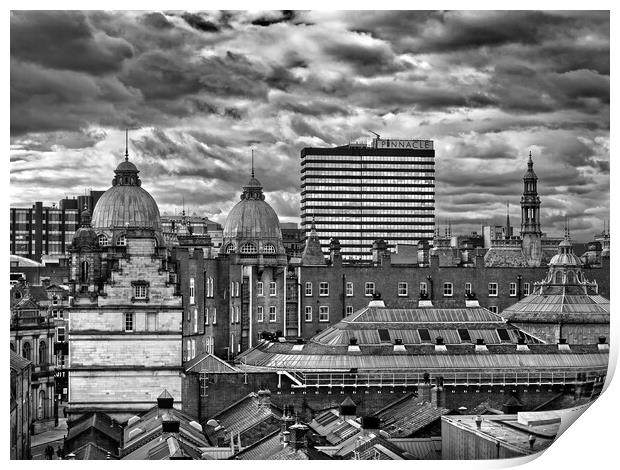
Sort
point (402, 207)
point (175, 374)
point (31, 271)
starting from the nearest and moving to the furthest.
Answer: point (175, 374) < point (31, 271) < point (402, 207)

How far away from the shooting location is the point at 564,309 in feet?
224

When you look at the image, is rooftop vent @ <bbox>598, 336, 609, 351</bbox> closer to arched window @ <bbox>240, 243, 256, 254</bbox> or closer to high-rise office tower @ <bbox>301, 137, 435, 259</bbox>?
arched window @ <bbox>240, 243, 256, 254</bbox>

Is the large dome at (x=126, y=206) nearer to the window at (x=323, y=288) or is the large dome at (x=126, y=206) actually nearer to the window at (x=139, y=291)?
the window at (x=323, y=288)

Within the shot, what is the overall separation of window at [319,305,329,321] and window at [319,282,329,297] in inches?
29.1

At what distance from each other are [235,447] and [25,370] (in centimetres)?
1015

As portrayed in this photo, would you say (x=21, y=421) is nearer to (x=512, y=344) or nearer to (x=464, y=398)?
(x=464, y=398)

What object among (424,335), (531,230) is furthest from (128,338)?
(531,230)

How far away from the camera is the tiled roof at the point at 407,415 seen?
43.8 m

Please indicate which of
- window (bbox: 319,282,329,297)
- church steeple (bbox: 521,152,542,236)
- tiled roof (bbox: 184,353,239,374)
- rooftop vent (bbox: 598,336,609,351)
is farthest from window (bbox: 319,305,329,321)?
tiled roof (bbox: 184,353,239,374)

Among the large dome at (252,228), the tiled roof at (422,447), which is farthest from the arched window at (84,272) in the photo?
the tiled roof at (422,447)

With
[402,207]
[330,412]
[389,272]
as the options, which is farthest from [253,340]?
[402,207]

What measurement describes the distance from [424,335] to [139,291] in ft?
47.0

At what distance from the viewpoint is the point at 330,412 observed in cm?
4984

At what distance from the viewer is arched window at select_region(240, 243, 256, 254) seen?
77625 mm
